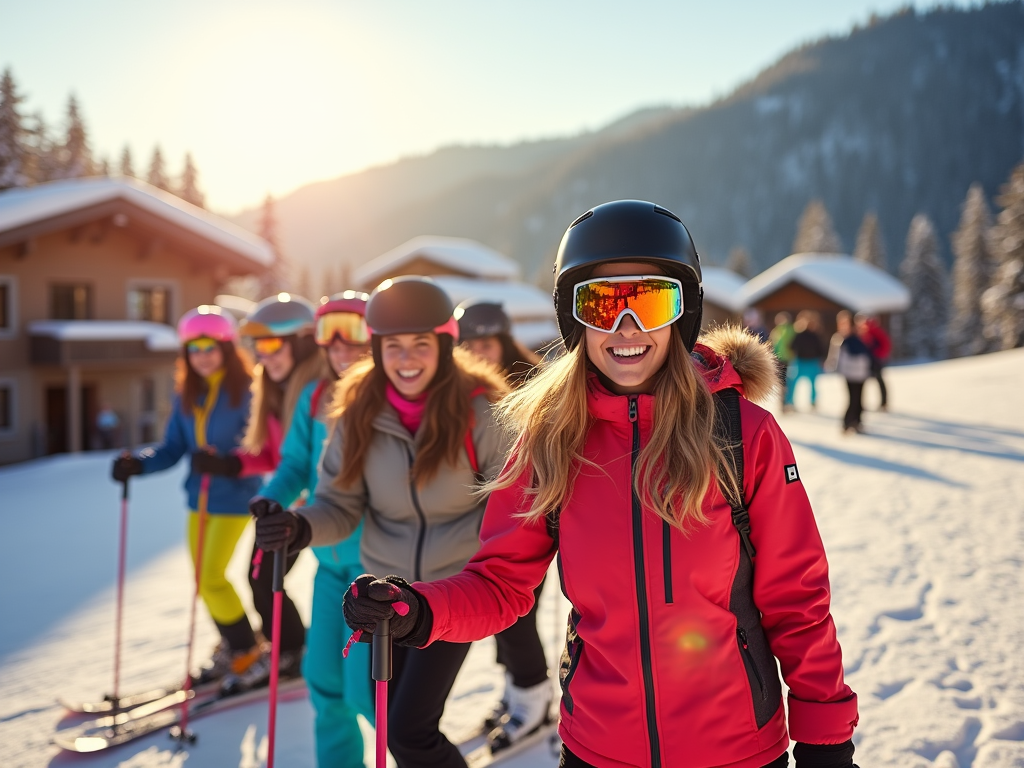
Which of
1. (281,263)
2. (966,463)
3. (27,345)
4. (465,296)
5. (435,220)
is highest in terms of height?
(435,220)

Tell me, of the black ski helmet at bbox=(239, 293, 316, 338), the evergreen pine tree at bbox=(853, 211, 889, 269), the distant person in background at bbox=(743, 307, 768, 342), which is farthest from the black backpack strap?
the evergreen pine tree at bbox=(853, 211, 889, 269)

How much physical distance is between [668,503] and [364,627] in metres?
0.79

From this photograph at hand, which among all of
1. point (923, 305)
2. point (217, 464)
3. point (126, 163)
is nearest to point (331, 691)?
point (217, 464)

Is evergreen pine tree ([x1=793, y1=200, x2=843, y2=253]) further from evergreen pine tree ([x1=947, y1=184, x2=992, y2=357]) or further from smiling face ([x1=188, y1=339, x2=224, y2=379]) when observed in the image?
smiling face ([x1=188, y1=339, x2=224, y2=379])

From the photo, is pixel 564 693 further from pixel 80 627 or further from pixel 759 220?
pixel 759 220

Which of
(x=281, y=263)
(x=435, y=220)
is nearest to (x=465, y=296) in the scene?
(x=281, y=263)

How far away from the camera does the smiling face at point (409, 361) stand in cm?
296

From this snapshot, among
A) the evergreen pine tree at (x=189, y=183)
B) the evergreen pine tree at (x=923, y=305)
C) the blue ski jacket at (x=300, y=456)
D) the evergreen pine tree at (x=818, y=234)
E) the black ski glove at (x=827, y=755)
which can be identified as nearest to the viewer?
the black ski glove at (x=827, y=755)

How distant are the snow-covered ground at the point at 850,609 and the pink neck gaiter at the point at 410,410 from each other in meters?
1.80

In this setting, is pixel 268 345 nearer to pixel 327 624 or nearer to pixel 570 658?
pixel 327 624

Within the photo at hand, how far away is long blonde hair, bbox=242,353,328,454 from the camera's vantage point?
4211mm

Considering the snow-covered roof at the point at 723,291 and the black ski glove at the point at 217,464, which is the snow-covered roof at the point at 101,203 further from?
the snow-covered roof at the point at 723,291

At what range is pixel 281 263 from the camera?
130 ft

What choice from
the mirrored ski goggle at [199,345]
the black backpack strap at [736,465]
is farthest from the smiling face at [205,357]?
the black backpack strap at [736,465]
